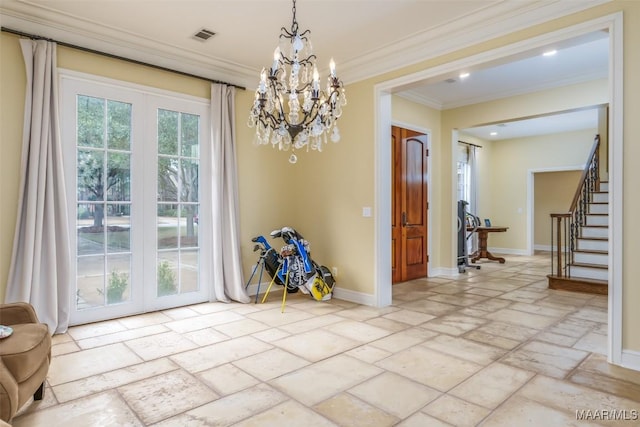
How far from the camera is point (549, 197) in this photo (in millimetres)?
10930

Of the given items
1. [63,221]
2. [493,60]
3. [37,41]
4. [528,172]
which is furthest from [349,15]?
[528,172]

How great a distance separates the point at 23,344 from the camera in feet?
6.47

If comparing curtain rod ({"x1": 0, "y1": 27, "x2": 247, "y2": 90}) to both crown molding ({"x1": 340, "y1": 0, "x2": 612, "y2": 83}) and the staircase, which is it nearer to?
crown molding ({"x1": 340, "y1": 0, "x2": 612, "y2": 83})

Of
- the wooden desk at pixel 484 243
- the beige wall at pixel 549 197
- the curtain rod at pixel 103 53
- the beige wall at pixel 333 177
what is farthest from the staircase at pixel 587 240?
the curtain rod at pixel 103 53

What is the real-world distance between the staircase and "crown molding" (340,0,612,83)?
336 cm

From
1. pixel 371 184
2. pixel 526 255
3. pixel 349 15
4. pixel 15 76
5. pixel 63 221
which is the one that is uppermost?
pixel 349 15

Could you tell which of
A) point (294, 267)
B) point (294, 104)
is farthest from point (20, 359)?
point (294, 267)

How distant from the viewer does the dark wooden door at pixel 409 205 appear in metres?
5.87

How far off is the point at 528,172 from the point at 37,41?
10051mm

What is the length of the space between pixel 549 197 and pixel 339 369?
10646 mm

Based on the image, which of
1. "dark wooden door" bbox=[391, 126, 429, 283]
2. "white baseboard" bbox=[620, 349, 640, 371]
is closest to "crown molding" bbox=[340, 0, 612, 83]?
"dark wooden door" bbox=[391, 126, 429, 283]

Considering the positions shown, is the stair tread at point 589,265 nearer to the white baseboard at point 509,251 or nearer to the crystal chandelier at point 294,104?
the white baseboard at point 509,251

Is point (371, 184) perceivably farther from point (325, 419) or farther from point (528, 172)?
point (528, 172)

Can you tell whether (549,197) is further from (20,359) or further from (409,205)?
(20,359)
